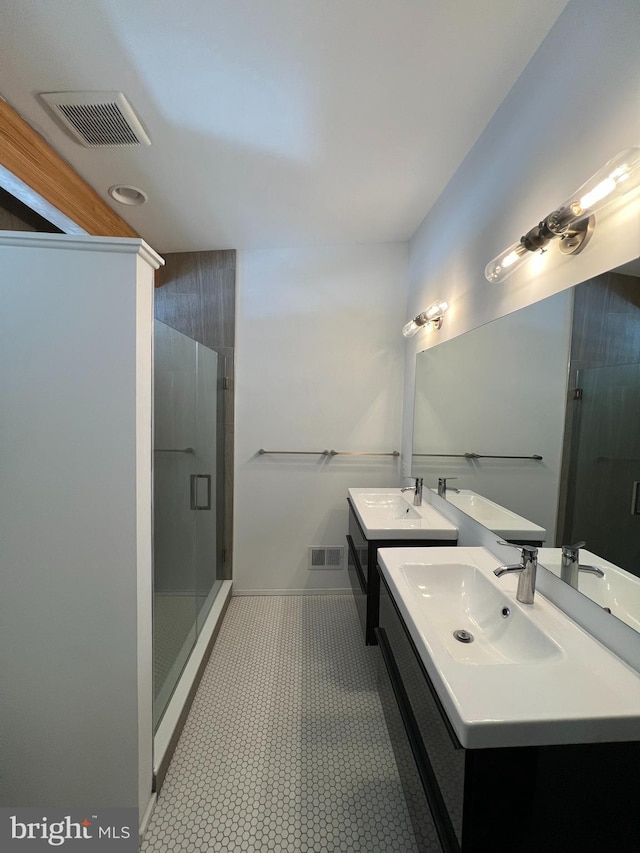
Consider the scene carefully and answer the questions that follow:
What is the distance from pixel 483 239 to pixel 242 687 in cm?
240

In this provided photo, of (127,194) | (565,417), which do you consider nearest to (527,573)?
(565,417)

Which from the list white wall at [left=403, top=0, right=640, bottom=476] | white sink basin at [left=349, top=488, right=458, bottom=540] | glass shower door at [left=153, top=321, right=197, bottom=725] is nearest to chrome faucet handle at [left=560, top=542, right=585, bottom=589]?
white sink basin at [left=349, top=488, right=458, bottom=540]

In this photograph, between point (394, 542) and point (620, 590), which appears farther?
point (394, 542)

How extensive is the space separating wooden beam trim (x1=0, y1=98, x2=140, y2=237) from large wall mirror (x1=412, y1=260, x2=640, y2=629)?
76.2 inches

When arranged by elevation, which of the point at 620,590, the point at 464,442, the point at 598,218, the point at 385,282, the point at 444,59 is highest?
the point at 444,59

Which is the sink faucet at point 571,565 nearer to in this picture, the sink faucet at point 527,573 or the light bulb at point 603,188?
the sink faucet at point 527,573

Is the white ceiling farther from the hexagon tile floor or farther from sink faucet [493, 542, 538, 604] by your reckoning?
the hexagon tile floor

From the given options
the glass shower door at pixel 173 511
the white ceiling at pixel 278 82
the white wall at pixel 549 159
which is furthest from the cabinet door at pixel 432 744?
the white ceiling at pixel 278 82

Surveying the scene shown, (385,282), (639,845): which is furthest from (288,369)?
(639,845)

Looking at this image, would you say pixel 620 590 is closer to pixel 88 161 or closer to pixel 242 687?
pixel 242 687

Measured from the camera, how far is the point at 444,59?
1166 mm

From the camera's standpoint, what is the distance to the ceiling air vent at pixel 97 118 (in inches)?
49.5

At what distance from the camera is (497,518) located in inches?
55.7

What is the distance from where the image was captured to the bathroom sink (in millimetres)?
990
